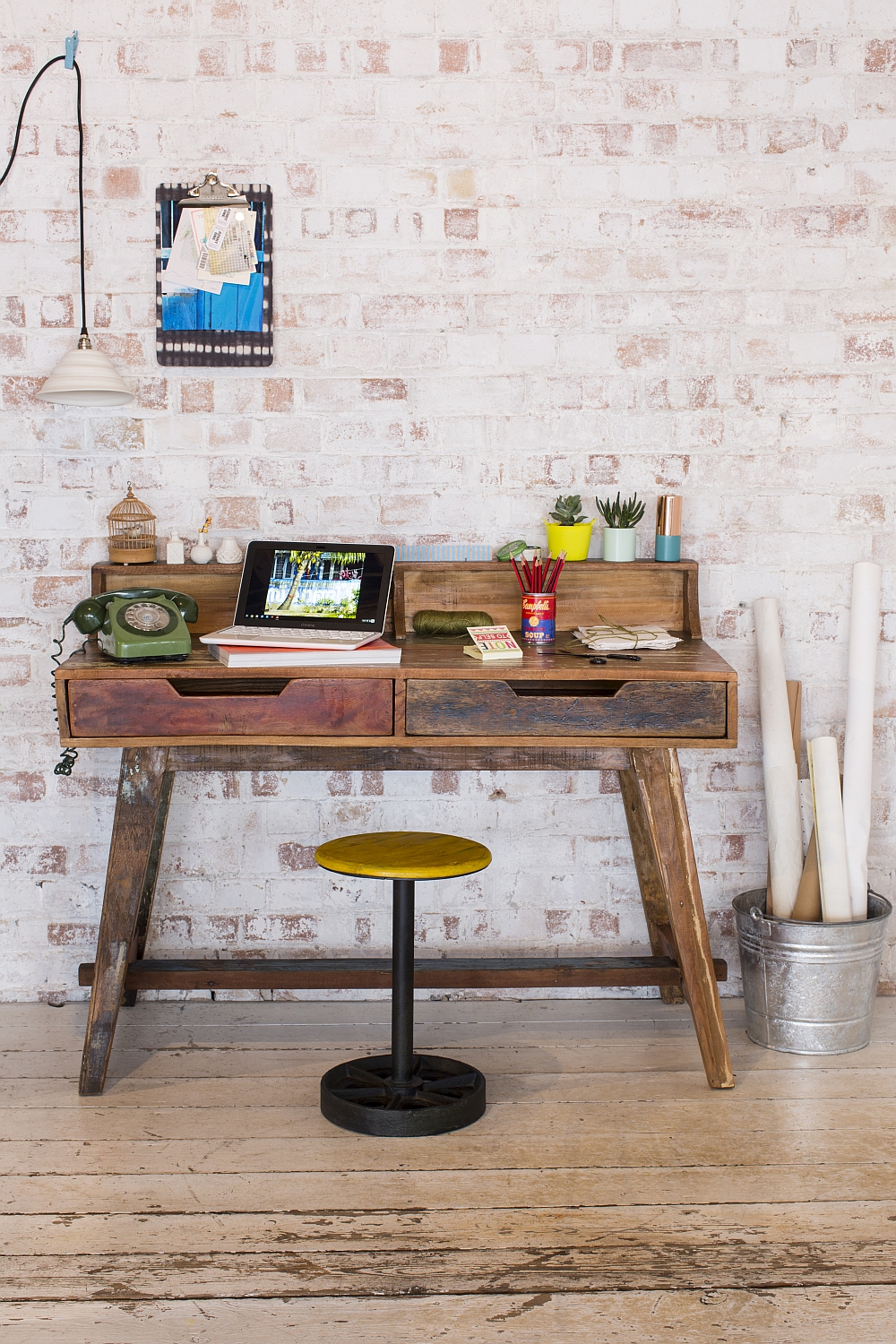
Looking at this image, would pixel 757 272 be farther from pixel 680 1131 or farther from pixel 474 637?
pixel 680 1131

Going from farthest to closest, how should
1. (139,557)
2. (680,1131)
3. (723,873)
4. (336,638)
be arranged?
(723,873), (139,557), (336,638), (680,1131)

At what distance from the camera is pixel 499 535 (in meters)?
3.06


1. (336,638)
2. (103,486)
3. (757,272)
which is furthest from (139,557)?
(757,272)

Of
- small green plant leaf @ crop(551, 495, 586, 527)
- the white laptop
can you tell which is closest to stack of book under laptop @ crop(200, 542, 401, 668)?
the white laptop

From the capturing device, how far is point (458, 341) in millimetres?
3008

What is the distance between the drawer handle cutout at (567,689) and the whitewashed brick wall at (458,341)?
1.91 feet

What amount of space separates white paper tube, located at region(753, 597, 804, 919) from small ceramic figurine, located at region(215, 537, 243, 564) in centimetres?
130

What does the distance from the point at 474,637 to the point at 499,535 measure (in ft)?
1.63

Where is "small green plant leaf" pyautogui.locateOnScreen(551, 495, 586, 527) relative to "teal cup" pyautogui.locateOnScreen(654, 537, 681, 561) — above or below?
above

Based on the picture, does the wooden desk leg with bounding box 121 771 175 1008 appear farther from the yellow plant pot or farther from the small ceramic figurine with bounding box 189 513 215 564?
the yellow plant pot

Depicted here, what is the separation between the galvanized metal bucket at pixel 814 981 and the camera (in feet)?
9.16

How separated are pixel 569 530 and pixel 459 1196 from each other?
1495mm

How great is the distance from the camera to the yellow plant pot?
9.66ft

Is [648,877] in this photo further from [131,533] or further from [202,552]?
[131,533]
